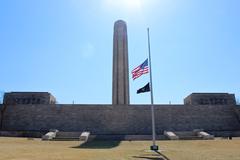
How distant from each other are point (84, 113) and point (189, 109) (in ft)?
58.4

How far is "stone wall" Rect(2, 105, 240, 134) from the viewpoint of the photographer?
1644 inches

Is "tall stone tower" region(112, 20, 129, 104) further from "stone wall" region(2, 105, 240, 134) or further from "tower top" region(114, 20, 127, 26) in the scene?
"stone wall" region(2, 105, 240, 134)

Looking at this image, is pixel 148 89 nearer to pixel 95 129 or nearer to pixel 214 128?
pixel 95 129

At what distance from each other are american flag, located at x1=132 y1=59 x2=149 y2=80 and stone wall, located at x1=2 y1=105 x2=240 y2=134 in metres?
20.9

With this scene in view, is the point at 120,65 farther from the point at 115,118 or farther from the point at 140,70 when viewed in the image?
the point at 140,70

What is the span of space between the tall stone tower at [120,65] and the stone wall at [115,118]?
7535 mm

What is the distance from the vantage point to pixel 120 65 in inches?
2074

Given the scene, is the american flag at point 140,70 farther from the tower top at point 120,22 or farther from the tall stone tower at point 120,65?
the tower top at point 120,22

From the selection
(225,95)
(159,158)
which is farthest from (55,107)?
(225,95)

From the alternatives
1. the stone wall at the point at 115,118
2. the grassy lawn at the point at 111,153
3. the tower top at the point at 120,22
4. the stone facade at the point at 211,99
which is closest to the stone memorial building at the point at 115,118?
the stone wall at the point at 115,118

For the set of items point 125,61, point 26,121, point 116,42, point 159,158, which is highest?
point 116,42

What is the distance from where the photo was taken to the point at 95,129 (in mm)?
41406

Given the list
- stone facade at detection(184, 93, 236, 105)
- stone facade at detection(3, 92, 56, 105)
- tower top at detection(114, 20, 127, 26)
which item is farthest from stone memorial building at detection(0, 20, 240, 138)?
tower top at detection(114, 20, 127, 26)

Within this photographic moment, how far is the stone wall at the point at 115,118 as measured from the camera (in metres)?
41.8
